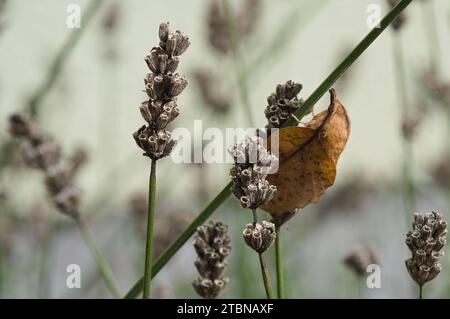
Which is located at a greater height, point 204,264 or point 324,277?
point 324,277

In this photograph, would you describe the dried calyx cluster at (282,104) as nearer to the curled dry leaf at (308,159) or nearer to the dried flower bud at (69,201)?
the curled dry leaf at (308,159)

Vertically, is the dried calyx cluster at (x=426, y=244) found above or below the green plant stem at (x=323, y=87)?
below

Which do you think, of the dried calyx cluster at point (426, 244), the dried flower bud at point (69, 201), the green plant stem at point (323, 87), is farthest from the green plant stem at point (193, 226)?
the dried flower bud at point (69, 201)


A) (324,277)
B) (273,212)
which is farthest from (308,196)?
(324,277)

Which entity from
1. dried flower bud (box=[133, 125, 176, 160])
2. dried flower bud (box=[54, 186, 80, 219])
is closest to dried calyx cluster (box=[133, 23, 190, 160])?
dried flower bud (box=[133, 125, 176, 160])

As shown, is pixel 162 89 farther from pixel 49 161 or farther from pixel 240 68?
pixel 240 68
